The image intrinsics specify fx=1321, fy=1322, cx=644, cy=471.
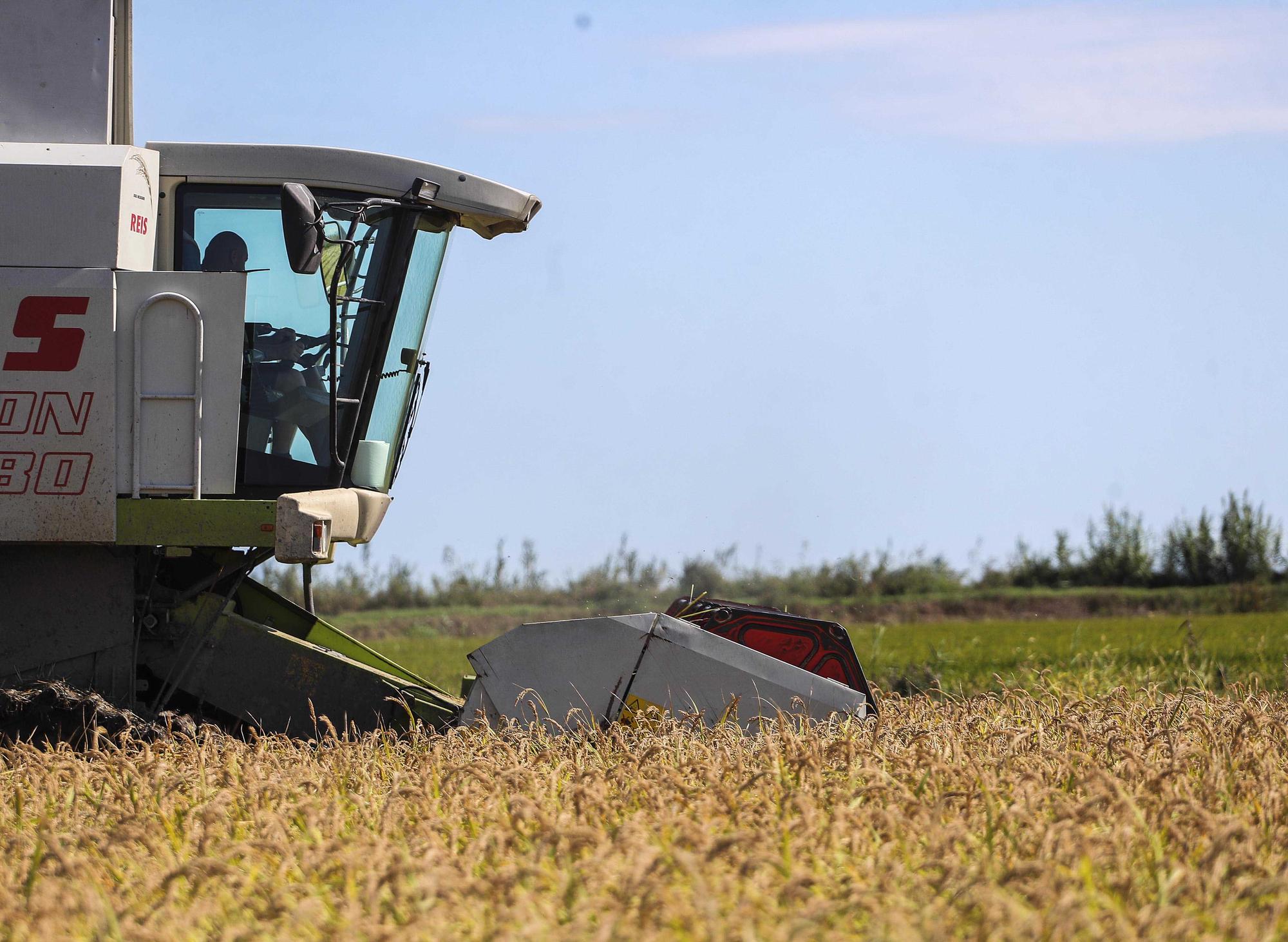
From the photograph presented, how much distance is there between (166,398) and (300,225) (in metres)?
0.90

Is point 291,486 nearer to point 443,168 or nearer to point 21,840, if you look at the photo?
point 443,168

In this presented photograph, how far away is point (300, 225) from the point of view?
5.45m

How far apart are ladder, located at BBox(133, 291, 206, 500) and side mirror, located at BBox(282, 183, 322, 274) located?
46cm

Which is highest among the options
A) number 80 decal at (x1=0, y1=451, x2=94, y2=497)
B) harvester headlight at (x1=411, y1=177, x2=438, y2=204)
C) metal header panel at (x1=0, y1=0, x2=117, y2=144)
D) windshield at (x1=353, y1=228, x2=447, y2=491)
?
metal header panel at (x1=0, y1=0, x2=117, y2=144)

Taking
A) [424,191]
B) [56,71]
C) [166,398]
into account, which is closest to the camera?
[166,398]

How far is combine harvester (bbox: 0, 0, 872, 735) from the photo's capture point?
535 centimetres

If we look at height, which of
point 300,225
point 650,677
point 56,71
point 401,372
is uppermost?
point 56,71

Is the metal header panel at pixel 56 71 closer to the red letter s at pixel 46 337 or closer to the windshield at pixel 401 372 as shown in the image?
the red letter s at pixel 46 337

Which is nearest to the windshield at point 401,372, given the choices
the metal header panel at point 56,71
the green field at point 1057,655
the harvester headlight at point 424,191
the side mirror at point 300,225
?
the harvester headlight at point 424,191

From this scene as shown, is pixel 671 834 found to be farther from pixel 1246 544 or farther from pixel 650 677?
pixel 1246 544

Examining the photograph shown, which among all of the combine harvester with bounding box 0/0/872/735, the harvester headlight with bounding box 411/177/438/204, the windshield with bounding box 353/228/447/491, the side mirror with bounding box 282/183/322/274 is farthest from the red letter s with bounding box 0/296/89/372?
the harvester headlight with bounding box 411/177/438/204

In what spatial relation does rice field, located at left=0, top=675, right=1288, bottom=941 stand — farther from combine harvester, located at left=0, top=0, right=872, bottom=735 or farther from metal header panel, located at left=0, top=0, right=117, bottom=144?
A: metal header panel, located at left=0, top=0, right=117, bottom=144

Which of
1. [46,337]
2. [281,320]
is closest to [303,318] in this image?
[281,320]

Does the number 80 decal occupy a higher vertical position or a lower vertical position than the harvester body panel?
higher
